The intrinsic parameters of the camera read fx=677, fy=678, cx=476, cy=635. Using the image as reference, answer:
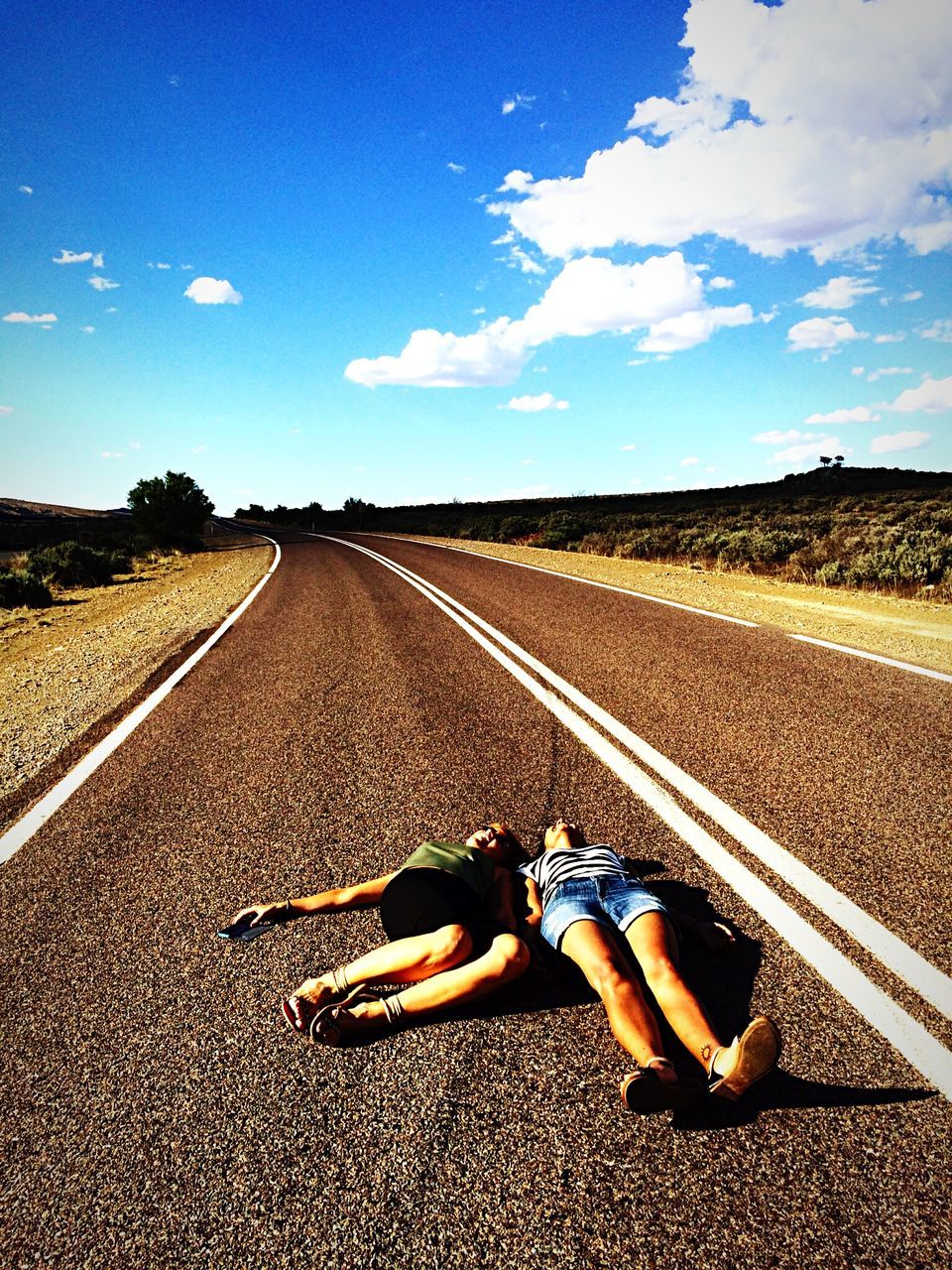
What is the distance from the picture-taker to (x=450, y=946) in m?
2.42

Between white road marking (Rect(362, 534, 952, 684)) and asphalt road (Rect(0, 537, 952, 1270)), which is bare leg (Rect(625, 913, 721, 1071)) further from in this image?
white road marking (Rect(362, 534, 952, 684))

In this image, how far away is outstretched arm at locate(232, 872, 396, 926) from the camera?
2.78m

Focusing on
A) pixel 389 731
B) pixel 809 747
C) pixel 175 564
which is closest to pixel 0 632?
pixel 389 731

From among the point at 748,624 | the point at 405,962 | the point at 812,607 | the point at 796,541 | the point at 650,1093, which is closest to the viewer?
the point at 650,1093

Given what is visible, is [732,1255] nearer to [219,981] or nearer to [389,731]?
[219,981]

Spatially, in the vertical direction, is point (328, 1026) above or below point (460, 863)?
below

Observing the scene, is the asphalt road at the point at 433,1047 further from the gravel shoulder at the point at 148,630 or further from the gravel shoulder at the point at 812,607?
the gravel shoulder at the point at 812,607

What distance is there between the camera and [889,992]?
2.29m

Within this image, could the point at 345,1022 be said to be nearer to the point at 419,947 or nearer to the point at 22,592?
the point at 419,947

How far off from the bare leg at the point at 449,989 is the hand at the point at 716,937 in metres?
0.68

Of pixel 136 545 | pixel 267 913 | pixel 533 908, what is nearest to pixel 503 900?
pixel 533 908

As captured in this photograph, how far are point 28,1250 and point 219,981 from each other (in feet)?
2.97

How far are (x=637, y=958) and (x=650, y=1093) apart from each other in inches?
20.4

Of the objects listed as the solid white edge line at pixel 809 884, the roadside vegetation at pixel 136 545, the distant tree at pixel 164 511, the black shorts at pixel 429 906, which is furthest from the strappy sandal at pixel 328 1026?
the distant tree at pixel 164 511
